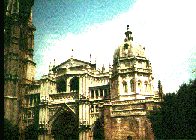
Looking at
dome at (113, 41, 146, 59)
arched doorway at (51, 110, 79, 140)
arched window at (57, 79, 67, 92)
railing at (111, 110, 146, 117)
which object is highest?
dome at (113, 41, 146, 59)

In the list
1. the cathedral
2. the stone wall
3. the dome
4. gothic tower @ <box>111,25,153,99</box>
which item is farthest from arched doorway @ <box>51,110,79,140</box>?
the dome

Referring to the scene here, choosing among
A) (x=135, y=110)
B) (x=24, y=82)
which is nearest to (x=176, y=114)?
(x=135, y=110)

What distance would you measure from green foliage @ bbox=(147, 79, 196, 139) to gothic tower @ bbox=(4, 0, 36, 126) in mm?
32325

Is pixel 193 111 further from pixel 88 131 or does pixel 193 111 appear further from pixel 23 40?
pixel 23 40

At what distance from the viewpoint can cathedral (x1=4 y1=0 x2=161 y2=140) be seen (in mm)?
33031

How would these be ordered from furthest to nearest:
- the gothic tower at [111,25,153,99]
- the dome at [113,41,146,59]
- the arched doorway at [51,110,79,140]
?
the dome at [113,41,146,59], the gothic tower at [111,25,153,99], the arched doorway at [51,110,79,140]

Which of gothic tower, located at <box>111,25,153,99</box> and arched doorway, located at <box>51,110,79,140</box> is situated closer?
arched doorway, located at <box>51,110,79,140</box>

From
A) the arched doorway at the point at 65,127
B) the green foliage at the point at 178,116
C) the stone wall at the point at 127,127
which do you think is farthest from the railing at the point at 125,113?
the arched doorway at the point at 65,127

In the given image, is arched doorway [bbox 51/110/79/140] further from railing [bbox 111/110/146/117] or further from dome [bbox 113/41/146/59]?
dome [bbox 113/41/146/59]

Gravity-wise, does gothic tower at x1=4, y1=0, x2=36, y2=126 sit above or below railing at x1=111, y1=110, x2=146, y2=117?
above

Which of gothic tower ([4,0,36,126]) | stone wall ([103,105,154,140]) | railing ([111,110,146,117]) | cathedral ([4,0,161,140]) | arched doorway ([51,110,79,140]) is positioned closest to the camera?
stone wall ([103,105,154,140])

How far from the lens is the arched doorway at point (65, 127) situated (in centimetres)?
4034

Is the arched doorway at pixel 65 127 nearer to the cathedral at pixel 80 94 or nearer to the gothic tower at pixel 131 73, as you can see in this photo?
the cathedral at pixel 80 94

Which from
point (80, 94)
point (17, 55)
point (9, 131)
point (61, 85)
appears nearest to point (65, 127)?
point (80, 94)
